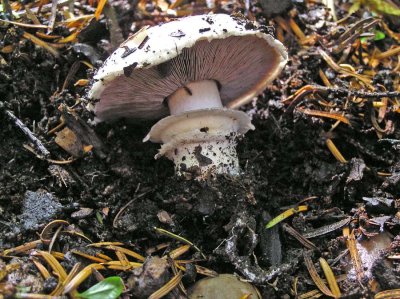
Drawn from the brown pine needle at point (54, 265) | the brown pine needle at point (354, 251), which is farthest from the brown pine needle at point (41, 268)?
the brown pine needle at point (354, 251)

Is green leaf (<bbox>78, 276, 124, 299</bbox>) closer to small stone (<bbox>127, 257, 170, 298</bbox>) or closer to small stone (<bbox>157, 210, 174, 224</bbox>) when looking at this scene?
small stone (<bbox>127, 257, 170, 298</bbox>)

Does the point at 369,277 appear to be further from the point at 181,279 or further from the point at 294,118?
the point at 294,118

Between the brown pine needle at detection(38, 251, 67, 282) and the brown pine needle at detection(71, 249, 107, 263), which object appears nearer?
the brown pine needle at detection(38, 251, 67, 282)

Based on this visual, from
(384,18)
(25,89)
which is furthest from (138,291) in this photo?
(384,18)

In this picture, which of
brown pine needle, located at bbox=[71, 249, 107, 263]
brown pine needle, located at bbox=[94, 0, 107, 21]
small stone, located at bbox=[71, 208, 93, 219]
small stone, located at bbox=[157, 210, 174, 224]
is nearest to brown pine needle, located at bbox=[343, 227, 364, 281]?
small stone, located at bbox=[157, 210, 174, 224]

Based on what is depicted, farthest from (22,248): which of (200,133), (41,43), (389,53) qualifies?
(389,53)

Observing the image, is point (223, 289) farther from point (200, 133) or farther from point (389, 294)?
point (200, 133)
